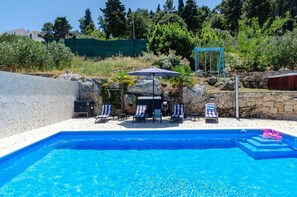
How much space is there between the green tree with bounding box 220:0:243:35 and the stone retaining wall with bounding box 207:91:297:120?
98.0 feet

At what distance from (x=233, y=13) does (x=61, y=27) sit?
38997 mm

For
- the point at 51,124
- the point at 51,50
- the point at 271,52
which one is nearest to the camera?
the point at 51,124

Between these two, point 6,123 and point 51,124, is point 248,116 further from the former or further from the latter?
point 6,123

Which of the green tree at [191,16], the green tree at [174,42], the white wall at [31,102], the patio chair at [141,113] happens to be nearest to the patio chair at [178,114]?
the patio chair at [141,113]

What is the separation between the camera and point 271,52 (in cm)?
1712

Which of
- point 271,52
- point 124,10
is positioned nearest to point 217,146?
point 271,52

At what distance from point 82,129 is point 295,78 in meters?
11.5

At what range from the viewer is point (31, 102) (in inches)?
363

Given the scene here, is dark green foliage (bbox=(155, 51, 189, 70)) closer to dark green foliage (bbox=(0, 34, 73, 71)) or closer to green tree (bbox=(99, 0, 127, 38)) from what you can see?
dark green foliage (bbox=(0, 34, 73, 71))

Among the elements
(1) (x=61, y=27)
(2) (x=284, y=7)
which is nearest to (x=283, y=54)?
(2) (x=284, y=7)

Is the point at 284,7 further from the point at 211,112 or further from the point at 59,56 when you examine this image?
the point at 59,56

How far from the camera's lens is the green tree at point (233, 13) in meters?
39.2

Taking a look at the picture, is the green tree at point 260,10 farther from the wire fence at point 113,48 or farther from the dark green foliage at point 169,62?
the dark green foliage at point 169,62

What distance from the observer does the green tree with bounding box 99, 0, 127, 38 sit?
40.4m
